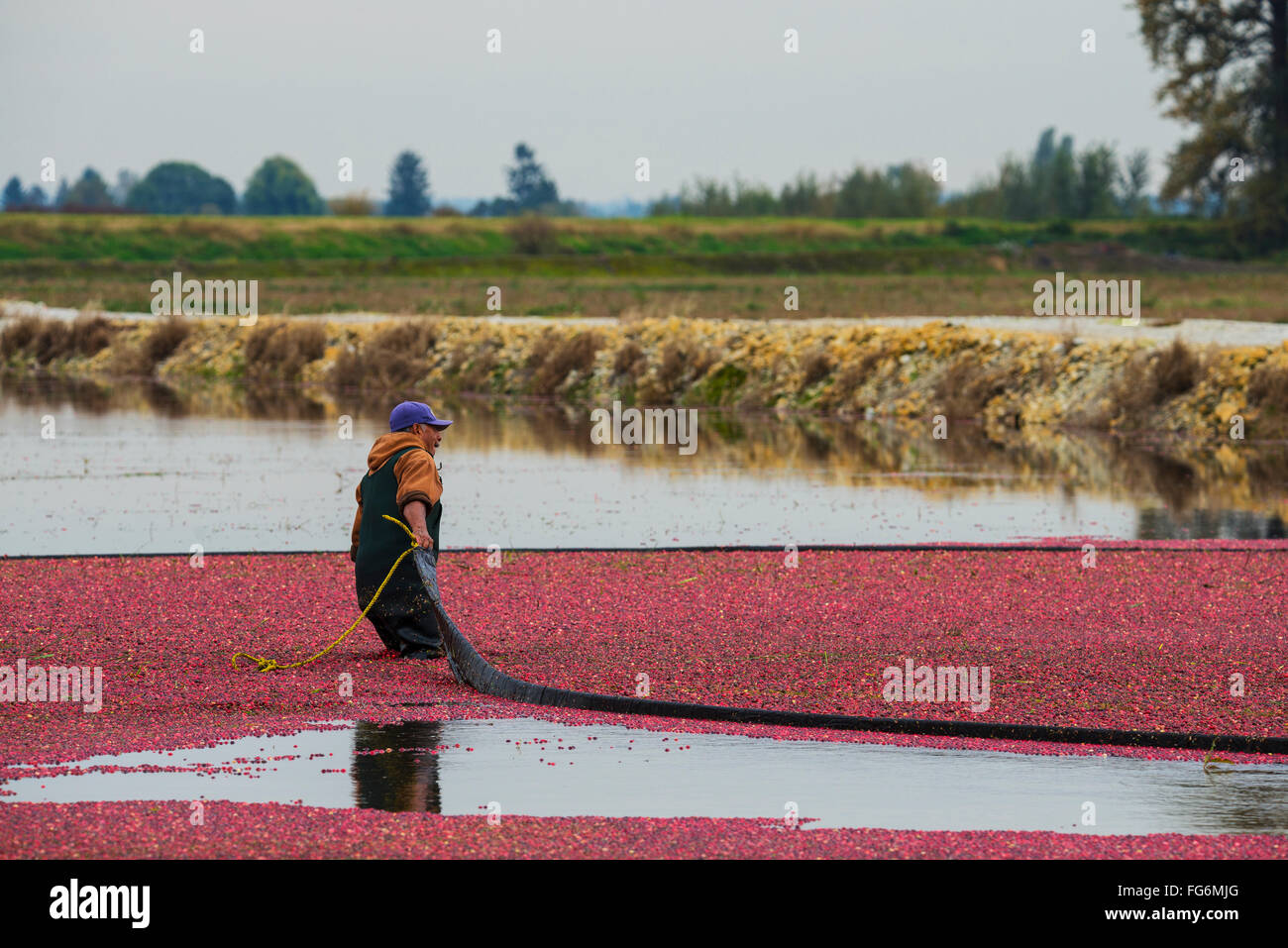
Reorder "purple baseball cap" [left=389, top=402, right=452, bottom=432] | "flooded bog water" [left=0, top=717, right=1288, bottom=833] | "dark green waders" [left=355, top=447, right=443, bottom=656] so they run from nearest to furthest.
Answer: "flooded bog water" [left=0, top=717, right=1288, bottom=833] < "dark green waders" [left=355, top=447, right=443, bottom=656] < "purple baseball cap" [left=389, top=402, right=452, bottom=432]

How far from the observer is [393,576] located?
11.1m

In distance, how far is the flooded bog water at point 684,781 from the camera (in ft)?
24.7

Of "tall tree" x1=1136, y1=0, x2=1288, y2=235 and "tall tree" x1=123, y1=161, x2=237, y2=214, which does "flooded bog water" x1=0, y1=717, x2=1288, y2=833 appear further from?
"tall tree" x1=123, y1=161, x2=237, y2=214

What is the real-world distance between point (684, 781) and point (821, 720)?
1282 millimetres

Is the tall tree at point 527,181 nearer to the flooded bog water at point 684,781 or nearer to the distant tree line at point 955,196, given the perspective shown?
the distant tree line at point 955,196

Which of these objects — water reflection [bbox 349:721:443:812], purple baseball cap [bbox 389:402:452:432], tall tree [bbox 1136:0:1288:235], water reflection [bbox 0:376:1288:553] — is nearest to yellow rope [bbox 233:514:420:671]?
purple baseball cap [bbox 389:402:452:432]

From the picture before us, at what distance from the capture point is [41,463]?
79.9 ft

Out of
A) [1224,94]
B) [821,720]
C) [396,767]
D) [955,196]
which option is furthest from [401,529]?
[955,196]

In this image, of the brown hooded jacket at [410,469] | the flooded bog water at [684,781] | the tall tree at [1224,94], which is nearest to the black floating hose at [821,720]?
the flooded bog water at [684,781]

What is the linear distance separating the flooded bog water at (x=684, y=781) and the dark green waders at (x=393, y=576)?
1.94 m

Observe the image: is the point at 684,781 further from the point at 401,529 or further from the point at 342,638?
the point at 401,529

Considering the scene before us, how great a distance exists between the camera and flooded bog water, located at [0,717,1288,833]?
753cm

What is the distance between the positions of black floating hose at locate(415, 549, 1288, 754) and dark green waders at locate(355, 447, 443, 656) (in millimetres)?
765
